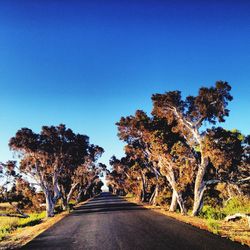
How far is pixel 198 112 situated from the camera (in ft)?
74.6

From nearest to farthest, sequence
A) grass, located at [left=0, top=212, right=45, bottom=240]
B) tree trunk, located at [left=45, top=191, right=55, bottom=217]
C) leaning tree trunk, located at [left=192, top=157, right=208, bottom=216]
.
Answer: grass, located at [left=0, top=212, right=45, bottom=240] < leaning tree trunk, located at [left=192, top=157, right=208, bottom=216] < tree trunk, located at [left=45, top=191, right=55, bottom=217]

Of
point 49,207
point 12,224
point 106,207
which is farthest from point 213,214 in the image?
point 49,207

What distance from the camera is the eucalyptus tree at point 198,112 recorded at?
21.2 m

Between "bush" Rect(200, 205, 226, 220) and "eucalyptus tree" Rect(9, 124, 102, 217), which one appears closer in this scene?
"bush" Rect(200, 205, 226, 220)

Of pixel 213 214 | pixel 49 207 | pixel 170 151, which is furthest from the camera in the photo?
pixel 49 207

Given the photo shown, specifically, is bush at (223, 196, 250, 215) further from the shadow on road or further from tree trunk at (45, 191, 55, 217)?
tree trunk at (45, 191, 55, 217)

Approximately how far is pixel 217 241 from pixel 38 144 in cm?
2311

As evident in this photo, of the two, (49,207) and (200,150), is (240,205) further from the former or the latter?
(49,207)

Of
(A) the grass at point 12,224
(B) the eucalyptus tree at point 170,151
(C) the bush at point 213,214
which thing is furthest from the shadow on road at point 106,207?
(C) the bush at point 213,214

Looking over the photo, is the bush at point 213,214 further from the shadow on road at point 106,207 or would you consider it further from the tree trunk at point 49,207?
the tree trunk at point 49,207

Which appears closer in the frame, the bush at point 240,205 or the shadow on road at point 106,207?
the bush at point 240,205

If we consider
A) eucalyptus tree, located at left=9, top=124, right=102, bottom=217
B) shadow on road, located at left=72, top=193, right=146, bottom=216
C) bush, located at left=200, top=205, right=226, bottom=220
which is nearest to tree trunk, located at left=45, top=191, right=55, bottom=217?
eucalyptus tree, located at left=9, top=124, right=102, bottom=217

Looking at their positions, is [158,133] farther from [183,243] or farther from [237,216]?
[183,243]

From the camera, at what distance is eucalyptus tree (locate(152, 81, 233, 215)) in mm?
21234
